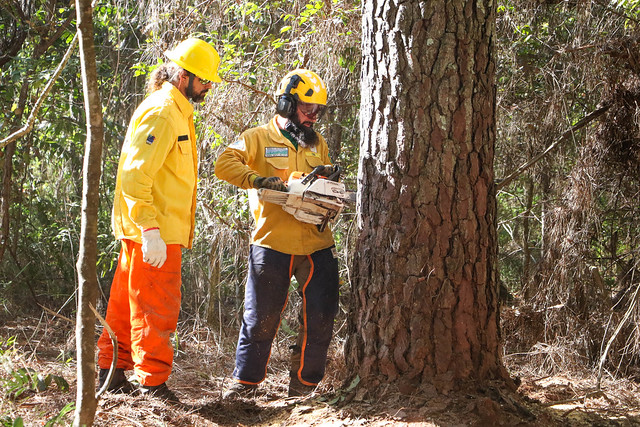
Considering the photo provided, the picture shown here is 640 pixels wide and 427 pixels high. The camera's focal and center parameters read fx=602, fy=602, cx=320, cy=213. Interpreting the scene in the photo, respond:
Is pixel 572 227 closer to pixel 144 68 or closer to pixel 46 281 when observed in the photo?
pixel 144 68

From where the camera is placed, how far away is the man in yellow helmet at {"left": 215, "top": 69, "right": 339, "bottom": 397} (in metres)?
3.80

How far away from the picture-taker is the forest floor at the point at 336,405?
2.76 m

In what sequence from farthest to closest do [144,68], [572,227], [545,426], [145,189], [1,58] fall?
[1,58], [144,68], [572,227], [145,189], [545,426]

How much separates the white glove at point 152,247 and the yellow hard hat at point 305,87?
1.32 metres

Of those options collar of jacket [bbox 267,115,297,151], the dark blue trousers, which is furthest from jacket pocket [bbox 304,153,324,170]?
the dark blue trousers

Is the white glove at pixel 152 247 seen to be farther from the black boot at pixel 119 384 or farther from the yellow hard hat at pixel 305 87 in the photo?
the yellow hard hat at pixel 305 87

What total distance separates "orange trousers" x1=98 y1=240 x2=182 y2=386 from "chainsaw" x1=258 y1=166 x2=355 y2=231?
2.26 ft

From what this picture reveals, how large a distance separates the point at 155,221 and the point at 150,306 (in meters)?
0.49

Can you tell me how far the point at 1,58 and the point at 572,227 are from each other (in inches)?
236

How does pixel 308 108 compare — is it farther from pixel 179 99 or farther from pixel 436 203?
pixel 436 203

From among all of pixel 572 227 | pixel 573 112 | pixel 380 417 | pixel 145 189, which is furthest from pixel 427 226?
pixel 573 112

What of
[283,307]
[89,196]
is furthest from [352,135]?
[89,196]

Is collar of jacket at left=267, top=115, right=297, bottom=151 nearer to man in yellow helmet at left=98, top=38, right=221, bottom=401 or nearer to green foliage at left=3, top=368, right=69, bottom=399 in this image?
man in yellow helmet at left=98, top=38, right=221, bottom=401

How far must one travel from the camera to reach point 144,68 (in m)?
5.34
